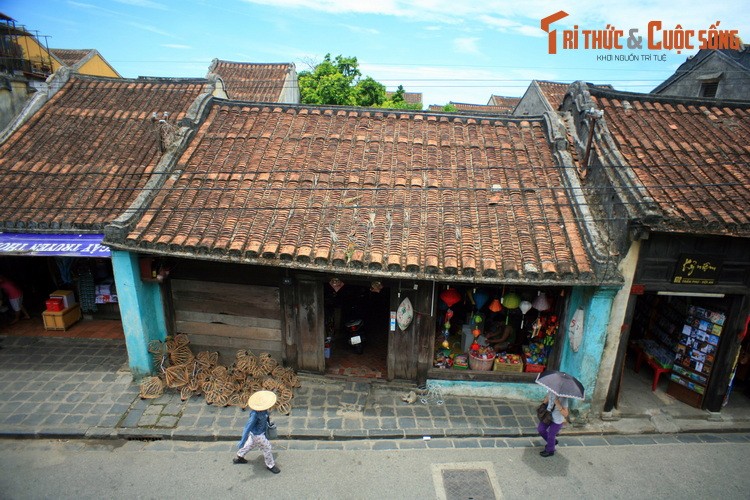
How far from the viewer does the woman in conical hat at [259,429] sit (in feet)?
24.1

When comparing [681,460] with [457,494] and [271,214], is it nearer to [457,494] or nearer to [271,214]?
[457,494]

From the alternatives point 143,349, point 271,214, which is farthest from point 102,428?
point 271,214

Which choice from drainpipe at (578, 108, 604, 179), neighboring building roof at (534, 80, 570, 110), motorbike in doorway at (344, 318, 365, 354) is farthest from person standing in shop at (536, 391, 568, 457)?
neighboring building roof at (534, 80, 570, 110)

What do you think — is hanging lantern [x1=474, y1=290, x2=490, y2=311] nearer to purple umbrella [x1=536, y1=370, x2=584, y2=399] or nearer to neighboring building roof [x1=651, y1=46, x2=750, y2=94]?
purple umbrella [x1=536, y1=370, x2=584, y2=399]

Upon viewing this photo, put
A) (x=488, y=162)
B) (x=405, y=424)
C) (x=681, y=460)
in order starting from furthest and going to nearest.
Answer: (x=488, y=162) → (x=405, y=424) → (x=681, y=460)

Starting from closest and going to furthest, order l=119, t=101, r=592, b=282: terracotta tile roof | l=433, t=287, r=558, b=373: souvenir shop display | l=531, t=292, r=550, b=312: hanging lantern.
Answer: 1. l=119, t=101, r=592, b=282: terracotta tile roof
2. l=531, t=292, r=550, b=312: hanging lantern
3. l=433, t=287, r=558, b=373: souvenir shop display

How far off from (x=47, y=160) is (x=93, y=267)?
328cm

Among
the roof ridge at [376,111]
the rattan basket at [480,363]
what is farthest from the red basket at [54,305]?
the rattan basket at [480,363]

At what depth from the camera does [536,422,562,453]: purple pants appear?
8.11 meters

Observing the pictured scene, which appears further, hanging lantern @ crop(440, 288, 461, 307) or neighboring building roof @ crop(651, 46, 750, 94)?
neighboring building roof @ crop(651, 46, 750, 94)

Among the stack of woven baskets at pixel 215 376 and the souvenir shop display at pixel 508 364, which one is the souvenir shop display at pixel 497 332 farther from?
the stack of woven baskets at pixel 215 376

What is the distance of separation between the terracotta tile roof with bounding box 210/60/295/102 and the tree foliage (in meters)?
1.86

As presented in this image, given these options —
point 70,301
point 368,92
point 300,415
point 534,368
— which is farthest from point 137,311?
point 368,92

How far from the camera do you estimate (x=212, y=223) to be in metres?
9.08
